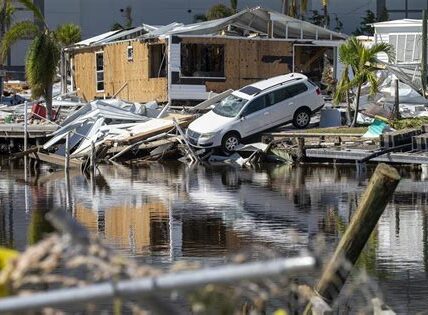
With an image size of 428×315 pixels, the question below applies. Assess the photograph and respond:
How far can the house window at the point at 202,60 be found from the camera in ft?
142

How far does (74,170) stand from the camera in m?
32.6

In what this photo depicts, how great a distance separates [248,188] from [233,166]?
6428mm

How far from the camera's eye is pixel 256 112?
34938mm

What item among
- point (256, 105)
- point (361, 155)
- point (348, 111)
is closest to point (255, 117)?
point (256, 105)

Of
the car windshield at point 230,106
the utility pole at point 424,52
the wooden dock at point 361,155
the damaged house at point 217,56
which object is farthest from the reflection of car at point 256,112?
the damaged house at point 217,56

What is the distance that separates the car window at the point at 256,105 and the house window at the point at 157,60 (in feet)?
30.1

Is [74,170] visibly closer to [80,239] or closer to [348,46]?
[348,46]

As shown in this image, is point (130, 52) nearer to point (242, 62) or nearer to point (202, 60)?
point (202, 60)

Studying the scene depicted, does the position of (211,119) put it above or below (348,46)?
below

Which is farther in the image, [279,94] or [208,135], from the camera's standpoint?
[279,94]

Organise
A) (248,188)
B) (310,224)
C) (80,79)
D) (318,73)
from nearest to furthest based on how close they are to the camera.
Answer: (310,224), (248,188), (318,73), (80,79)

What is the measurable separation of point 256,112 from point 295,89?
159 cm

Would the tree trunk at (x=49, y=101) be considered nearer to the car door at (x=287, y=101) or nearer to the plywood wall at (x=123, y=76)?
the plywood wall at (x=123, y=76)

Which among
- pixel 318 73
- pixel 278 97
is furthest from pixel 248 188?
pixel 318 73
